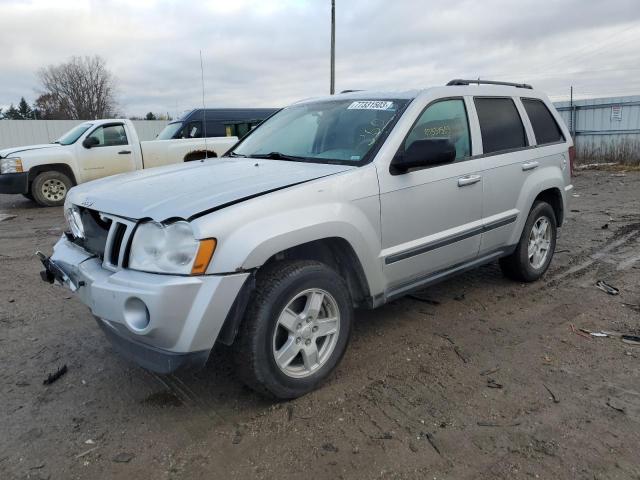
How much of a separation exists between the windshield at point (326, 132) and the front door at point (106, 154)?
312 inches

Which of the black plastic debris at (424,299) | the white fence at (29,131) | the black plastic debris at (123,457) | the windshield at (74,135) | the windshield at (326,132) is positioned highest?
the white fence at (29,131)

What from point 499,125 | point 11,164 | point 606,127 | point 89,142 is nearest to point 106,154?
point 89,142

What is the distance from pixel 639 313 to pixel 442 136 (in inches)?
87.0

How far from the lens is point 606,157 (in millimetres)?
17062

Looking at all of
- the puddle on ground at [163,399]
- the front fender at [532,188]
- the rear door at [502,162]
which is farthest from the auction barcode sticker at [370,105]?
the puddle on ground at [163,399]

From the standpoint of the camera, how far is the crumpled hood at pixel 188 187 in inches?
108

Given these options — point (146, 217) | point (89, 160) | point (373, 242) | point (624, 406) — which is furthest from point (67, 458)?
point (89, 160)

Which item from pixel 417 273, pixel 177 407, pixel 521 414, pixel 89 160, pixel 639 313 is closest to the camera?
pixel 521 414

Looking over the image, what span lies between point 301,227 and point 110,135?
10.1 metres

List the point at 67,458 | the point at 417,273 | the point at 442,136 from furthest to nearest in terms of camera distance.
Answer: the point at 442,136, the point at 417,273, the point at 67,458

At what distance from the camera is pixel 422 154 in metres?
3.43

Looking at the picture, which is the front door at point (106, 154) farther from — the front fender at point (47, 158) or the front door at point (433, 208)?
the front door at point (433, 208)

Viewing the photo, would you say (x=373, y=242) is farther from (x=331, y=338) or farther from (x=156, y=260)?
(x=156, y=260)

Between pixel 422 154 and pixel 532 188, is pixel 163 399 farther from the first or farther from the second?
pixel 532 188
